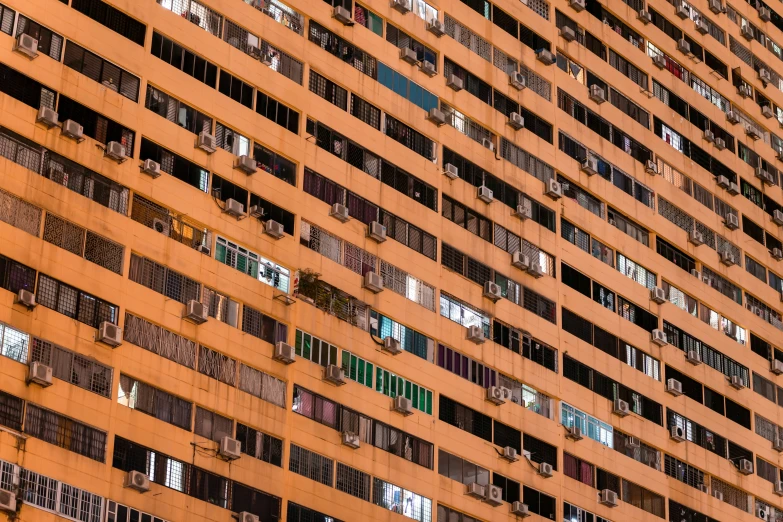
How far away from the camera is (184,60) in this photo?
53250mm

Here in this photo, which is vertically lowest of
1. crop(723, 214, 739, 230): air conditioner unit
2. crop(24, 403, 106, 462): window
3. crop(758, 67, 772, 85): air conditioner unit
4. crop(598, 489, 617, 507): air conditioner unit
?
crop(24, 403, 106, 462): window

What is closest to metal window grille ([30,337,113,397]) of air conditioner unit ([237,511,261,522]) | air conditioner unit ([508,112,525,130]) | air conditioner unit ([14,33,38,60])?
air conditioner unit ([237,511,261,522])

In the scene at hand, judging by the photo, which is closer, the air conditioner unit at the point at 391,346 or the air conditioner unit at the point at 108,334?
the air conditioner unit at the point at 108,334

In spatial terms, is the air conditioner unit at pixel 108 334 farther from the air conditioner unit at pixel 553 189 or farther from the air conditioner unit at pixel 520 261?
the air conditioner unit at pixel 553 189

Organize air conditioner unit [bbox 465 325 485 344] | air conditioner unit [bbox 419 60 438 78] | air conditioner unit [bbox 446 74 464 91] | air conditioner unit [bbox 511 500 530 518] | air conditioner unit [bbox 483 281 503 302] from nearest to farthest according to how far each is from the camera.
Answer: air conditioner unit [bbox 511 500 530 518] → air conditioner unit [bbox 465 325 485 344] → air conditioner unit [bbox 483 281 503 302] → air conditioner unit [bbox 419 60 438 78] → air conditioner unit [bbox 446 74 464 91]

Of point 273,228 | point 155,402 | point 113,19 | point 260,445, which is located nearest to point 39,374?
point 155,402

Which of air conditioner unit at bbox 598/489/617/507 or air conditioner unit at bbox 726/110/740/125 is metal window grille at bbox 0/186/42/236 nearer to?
air conditioner unit at bbox 598/489/617/507

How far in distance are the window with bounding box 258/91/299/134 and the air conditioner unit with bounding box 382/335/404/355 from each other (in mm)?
6906

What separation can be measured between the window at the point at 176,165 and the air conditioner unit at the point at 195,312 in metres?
3.76

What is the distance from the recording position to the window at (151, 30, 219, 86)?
5259 centimetres

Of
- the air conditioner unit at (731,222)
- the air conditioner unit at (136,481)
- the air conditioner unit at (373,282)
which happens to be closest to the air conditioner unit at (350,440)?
the air conditioner unit at (373,282)

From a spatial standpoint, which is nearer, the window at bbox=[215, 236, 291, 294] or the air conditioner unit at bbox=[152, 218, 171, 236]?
the air conditioner unit at bbox=[152, 218, 171, 236]

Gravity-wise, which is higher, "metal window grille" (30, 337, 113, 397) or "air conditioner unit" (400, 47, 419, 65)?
"air conditioner unit" (400, 47, 419, 65)

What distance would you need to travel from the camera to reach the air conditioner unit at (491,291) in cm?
5962
